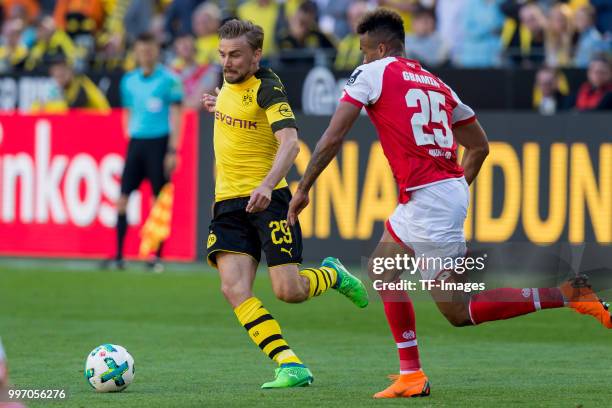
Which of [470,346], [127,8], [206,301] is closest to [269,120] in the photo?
[470,346]

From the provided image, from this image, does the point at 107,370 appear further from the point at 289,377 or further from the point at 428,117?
the point at 428,117

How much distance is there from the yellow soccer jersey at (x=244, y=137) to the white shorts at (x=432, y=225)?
1041mm

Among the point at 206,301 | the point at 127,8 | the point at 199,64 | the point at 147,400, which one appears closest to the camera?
the point at 147,400

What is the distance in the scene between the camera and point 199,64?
64.6 ft

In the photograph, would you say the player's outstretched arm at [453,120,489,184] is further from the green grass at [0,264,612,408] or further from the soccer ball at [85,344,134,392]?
the soccer ball at [85,344,134,392]

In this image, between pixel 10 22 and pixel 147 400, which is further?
pixel 10 22

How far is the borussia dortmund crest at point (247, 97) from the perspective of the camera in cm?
880

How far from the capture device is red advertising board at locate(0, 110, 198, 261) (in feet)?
58.2

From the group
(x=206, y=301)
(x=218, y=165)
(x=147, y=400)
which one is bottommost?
(x=206, y=301)

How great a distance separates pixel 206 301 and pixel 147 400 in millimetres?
6221

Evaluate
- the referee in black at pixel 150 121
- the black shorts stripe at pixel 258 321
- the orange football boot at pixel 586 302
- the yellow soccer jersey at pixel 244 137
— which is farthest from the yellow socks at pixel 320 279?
the referee in black at pixel 150 121

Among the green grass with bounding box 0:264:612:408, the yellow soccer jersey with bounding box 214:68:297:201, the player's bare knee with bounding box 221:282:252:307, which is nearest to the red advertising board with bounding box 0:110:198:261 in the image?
the green grass with bounding box 0:264:612:408

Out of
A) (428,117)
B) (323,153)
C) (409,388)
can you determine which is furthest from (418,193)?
(409,388)

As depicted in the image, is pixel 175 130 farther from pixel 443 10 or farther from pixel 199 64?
→ pixel 443 10
